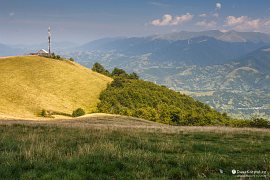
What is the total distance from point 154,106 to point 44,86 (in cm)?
5852

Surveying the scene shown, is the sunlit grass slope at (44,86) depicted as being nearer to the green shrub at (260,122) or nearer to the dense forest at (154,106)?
the dense forest at (154,106)

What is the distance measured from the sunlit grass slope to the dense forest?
658 cm

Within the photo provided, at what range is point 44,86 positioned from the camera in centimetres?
12925

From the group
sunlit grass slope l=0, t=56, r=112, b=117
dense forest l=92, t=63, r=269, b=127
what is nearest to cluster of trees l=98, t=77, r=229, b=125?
dense forest l=92, t=63, r=269, b=127

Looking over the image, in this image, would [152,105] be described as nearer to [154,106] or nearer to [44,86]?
[154,106]

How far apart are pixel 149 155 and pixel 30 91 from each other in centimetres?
11035

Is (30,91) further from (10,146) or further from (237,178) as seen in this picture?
(237,178)

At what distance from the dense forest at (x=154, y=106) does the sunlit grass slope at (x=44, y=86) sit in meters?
6.58

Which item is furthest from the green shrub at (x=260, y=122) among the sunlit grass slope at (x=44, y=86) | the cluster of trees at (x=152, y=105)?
the sunlit grass slope at (x=44, y=86)

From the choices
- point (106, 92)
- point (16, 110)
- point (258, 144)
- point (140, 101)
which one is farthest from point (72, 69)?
point (258, 144)

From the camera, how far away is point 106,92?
485 feet

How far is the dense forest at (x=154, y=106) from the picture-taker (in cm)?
12938

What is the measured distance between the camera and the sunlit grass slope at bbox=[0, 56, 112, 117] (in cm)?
10432

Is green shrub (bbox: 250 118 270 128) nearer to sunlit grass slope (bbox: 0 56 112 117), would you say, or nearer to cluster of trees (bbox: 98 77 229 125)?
cluster of trees (bbox: 98 77 229 125)
